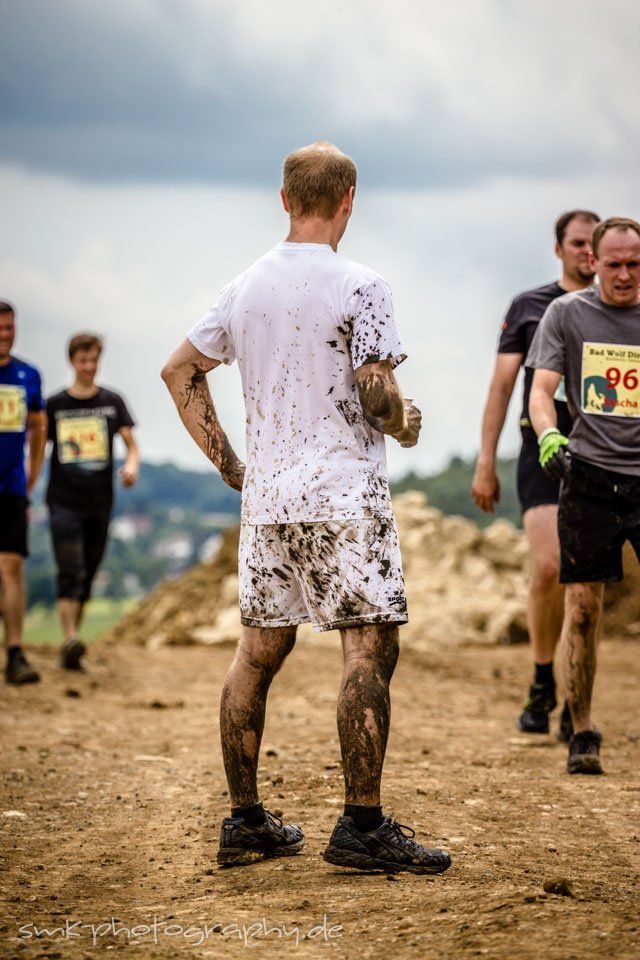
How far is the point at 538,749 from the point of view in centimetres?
735

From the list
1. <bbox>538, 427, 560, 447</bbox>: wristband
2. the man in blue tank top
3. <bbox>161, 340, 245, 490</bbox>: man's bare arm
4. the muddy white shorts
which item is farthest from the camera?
the man in blue tank top

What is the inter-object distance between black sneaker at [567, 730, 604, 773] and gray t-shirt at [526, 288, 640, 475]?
1.31m

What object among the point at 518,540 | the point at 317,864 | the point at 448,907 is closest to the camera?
the point at 448,907

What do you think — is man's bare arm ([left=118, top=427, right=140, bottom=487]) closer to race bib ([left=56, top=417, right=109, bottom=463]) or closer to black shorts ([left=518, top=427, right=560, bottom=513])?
race bib ([left=56, top=417, right=109, bottom=463])

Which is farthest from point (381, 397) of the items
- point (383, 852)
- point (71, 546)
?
point (71, 546)

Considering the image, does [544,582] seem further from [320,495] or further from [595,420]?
[320,495]

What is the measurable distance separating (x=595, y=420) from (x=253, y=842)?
2725 mm

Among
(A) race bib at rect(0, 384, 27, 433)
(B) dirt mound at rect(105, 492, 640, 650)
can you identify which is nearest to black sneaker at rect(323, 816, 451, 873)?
(A) race bib at rect(0, 384, 27, 433)

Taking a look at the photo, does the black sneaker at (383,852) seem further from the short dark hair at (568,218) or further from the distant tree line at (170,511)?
the distant tree line at (170,511)

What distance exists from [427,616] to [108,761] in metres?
8.03

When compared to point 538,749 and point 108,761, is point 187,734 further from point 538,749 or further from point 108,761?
point 538,749

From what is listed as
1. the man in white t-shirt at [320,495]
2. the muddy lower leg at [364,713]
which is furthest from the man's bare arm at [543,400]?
the muddy lower leg at [364,713]

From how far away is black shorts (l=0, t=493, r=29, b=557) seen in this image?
33.5 ft

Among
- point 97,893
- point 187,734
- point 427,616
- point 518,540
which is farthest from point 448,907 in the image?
point 518,540
